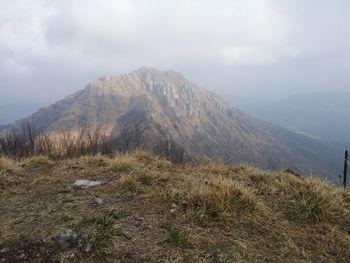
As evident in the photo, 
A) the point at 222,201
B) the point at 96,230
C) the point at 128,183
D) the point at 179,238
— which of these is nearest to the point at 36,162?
the point at 128,183

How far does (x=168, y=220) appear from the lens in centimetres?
510

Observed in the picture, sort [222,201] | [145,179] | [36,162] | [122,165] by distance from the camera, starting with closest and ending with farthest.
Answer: [222,201] → [145,179] → [122,165] → [36,162]

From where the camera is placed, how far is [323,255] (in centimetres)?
469

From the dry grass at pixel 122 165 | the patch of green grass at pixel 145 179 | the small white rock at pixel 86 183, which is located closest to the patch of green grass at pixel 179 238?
the patch of green grass at pixel 145 179

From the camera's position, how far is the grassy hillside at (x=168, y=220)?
432 centimetres

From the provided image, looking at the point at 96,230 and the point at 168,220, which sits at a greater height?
the point at 96,230

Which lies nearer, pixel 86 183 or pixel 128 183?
pixel 128 183

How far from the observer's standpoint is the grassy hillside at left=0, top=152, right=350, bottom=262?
4.32 metres

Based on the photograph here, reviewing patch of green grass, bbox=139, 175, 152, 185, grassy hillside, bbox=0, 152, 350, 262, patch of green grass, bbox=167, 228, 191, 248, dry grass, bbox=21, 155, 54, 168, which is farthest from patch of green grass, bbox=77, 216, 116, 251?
dry grass, bbox=21, 155, 54, 168

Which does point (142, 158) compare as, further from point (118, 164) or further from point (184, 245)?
point (184, 245)

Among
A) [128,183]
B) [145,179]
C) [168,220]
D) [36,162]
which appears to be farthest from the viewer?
[36,162]

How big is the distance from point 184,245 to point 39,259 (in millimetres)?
1674

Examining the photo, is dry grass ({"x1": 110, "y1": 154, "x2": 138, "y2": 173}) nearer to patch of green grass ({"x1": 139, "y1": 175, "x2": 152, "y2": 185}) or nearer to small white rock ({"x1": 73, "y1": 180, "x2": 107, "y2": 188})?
small white rock ({"x1": 73, "y1": 180, "x2": 107, "y2": 188})

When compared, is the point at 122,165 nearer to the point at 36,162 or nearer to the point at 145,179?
the point at 145,179
